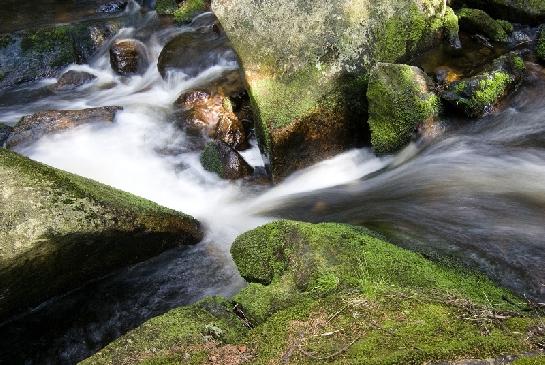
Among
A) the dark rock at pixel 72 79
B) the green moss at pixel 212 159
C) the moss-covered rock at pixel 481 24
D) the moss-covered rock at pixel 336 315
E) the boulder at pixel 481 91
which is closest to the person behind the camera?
the moss-covered rock at pixel 336 315

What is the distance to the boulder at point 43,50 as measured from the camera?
11.5 meters

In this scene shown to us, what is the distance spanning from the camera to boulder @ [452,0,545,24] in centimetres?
998

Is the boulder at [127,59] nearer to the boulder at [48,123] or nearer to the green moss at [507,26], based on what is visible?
the boulder at [48,123]

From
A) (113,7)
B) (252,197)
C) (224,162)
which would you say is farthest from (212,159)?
(113,7)

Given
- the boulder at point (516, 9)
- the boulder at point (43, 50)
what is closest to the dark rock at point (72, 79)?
the boulder at point (43, 50)

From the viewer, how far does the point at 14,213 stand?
13.8ft

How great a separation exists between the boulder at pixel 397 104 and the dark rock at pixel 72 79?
288 inches

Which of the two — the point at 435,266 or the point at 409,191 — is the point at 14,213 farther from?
the point at 409,191

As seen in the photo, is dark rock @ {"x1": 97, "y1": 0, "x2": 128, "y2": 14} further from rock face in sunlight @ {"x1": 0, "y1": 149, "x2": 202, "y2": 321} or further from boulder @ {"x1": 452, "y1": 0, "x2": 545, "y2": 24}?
rock face in sunlight @ {"x1": 0, "y1": 149, "x2": 202, "y2": 321}

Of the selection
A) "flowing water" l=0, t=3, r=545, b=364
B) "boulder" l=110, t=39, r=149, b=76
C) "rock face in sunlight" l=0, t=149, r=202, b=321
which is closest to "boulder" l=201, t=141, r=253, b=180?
"flowing water" l=0, t=3, r=545, b=364

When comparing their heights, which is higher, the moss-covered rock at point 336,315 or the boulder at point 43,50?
the boulder at point 43,50

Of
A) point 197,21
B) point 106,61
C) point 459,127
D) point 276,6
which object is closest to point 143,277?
point 276,6

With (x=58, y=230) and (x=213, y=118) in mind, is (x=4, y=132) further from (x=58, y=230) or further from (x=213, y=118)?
(x=58, y=230)

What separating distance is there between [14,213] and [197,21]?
988cm
